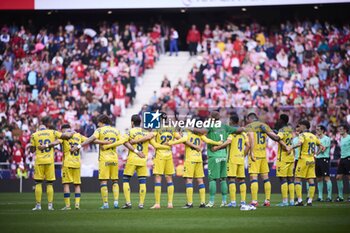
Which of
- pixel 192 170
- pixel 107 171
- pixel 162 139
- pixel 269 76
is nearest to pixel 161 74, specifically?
pixel 269 76

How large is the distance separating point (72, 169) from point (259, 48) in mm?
21954

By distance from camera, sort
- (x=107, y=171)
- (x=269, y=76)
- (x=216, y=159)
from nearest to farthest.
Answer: (x=107, y=171)
(x=216, y=159)
(x=269, y=76)

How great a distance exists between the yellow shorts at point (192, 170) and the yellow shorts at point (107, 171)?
2061 mm

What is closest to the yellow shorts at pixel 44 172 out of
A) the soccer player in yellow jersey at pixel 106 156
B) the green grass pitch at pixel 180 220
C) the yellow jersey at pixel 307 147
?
the green grass pitch at pixel 180 220

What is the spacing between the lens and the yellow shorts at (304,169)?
24516 millimetres

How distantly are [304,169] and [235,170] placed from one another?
249 cm

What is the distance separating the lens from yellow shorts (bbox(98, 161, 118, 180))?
Answer: 23.2 metres

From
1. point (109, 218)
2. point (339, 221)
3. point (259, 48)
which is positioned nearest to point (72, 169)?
point (109, 218)

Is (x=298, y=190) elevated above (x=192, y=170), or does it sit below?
below

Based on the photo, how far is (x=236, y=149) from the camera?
23547 millimetres

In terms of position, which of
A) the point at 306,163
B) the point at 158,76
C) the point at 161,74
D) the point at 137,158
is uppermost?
the point at 161,74

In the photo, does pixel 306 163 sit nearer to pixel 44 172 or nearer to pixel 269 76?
pixel 44 172

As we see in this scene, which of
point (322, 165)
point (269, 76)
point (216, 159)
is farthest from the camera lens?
point (269, 76)

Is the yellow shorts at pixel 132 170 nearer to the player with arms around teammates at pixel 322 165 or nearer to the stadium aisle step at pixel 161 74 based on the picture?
the player with arms around teammates at pixel 322 165
